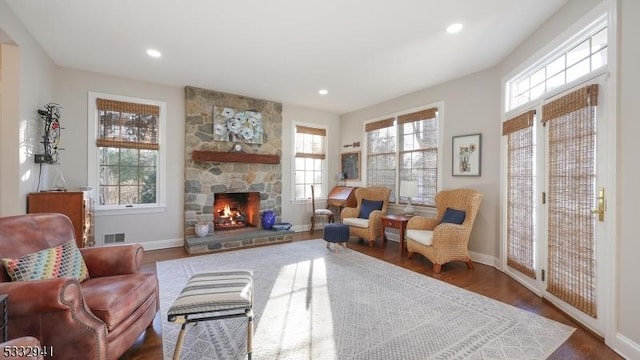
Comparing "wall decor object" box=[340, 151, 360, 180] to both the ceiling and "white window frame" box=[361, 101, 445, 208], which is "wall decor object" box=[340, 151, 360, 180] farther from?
the ceiling

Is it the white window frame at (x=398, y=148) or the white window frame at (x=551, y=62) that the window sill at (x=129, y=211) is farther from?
the white window frame at (x=551, y=62)

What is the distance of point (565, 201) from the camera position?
2523mm

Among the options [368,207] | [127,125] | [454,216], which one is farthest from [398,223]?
[127,125]

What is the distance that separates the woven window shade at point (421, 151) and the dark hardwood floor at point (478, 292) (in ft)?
3.91

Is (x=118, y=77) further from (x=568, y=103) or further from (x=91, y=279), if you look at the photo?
(x=568, y=103)

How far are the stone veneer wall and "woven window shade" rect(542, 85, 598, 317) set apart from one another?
Result: 178 inches

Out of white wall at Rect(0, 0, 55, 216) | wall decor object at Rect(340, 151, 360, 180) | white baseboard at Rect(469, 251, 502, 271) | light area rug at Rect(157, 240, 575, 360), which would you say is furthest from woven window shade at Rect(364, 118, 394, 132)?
white wall at Rect(0, 0, 55, 216)

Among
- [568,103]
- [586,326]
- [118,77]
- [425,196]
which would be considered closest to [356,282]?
[586,326]

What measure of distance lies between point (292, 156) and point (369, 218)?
230cm

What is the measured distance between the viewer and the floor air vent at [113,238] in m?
4.32

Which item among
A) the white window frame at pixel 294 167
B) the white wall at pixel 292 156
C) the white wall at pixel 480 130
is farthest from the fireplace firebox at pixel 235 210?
the white wall at pixel 480 130

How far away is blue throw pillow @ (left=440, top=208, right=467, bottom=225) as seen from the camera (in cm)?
381

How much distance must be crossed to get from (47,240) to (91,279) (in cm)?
42

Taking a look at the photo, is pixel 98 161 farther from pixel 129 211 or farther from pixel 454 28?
pixel 454 28
